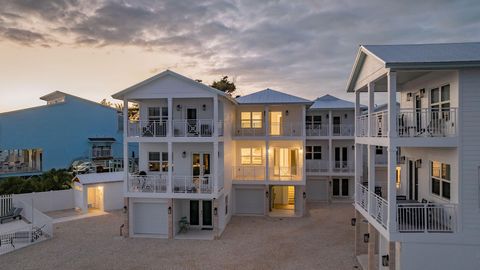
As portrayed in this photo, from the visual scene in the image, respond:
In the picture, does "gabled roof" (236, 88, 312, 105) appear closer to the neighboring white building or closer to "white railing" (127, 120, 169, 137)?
"white railing" (127, 120, 169, 137)

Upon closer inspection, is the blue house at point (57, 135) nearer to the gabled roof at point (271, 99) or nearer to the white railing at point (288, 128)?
the gabled roof at point (271, 99)

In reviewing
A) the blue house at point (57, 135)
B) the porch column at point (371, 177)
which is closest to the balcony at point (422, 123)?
the porch column at point (371, 177)

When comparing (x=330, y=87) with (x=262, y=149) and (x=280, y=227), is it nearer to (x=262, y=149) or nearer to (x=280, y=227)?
(x=262, y=149)

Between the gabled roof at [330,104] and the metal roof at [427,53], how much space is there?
14.4 m

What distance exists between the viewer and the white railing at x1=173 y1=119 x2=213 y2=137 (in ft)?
60.2

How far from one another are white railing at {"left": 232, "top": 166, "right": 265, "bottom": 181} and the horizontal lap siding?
13864 mm

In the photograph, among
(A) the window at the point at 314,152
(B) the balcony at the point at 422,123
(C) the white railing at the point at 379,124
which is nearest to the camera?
(B) the balcony at the point at 422,123

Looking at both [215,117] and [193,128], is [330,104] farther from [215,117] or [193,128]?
[193,128]

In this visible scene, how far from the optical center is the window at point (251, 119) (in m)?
23.4

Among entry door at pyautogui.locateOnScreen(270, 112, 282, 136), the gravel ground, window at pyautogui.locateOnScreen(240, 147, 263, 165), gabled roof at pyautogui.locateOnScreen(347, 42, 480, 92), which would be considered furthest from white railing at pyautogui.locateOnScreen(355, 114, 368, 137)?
window at pyautogui.locateOnScreen(240, 147, 263, 165)

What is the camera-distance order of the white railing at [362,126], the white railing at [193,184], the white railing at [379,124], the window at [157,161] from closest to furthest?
the white railing at [379,124], the white railing at [362,126], the white railing at [193,184], the window at [157,161]

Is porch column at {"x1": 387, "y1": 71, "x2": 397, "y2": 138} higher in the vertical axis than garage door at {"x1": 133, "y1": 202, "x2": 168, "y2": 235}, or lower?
higher

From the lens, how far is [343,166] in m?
26.9

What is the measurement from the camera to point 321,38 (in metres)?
22.0
